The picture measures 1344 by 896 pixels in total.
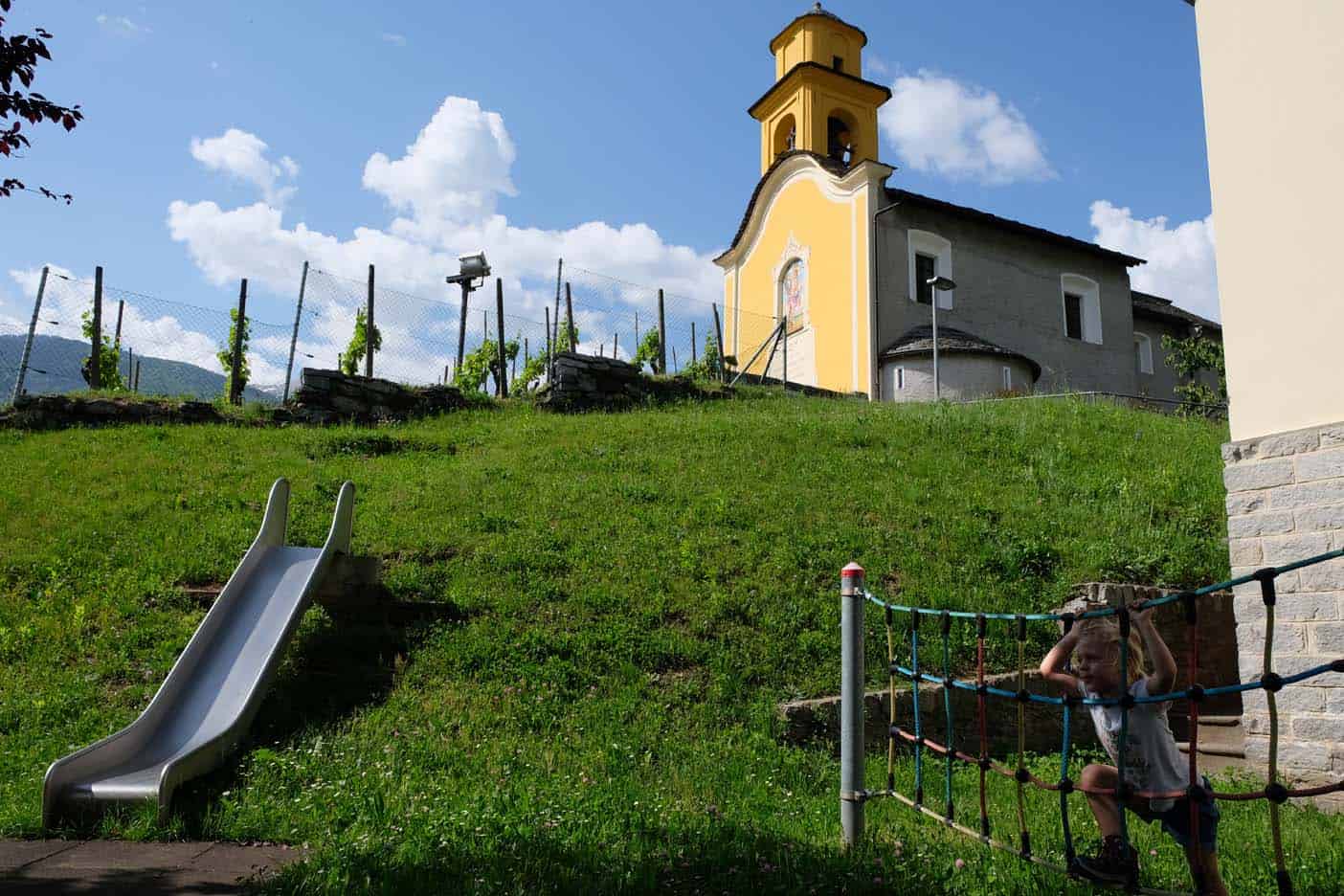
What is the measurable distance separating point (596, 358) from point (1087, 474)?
8836 mm

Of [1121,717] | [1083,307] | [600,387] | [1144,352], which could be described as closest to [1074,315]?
[1083,307]

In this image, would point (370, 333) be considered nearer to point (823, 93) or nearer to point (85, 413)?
point (85, 413)

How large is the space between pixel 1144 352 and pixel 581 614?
2831 cm

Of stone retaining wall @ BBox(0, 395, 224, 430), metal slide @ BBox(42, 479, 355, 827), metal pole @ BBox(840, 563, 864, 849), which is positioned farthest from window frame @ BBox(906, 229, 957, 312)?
metal pole @ BBox(840, 563, 864, 849)

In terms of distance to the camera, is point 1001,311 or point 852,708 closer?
point 852,708

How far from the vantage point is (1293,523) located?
241 inches

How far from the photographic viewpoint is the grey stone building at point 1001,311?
74.8 feet

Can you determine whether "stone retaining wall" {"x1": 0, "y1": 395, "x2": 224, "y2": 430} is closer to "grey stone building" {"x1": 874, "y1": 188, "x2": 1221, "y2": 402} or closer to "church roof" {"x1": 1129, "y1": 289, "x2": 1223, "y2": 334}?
"grey stone building" {"x1": 874, "y1": 188, "x2": 1221, "y2": 402}

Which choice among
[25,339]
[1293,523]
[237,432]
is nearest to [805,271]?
[237,432]

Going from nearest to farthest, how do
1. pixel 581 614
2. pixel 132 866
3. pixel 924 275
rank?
pixel 132 866, pixel 581 614, pixel 924 275

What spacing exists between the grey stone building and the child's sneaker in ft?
64.4

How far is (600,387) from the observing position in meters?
17.0

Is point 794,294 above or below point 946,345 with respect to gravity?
above

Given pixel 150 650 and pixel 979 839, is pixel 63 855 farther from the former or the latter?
pixel 979 839
